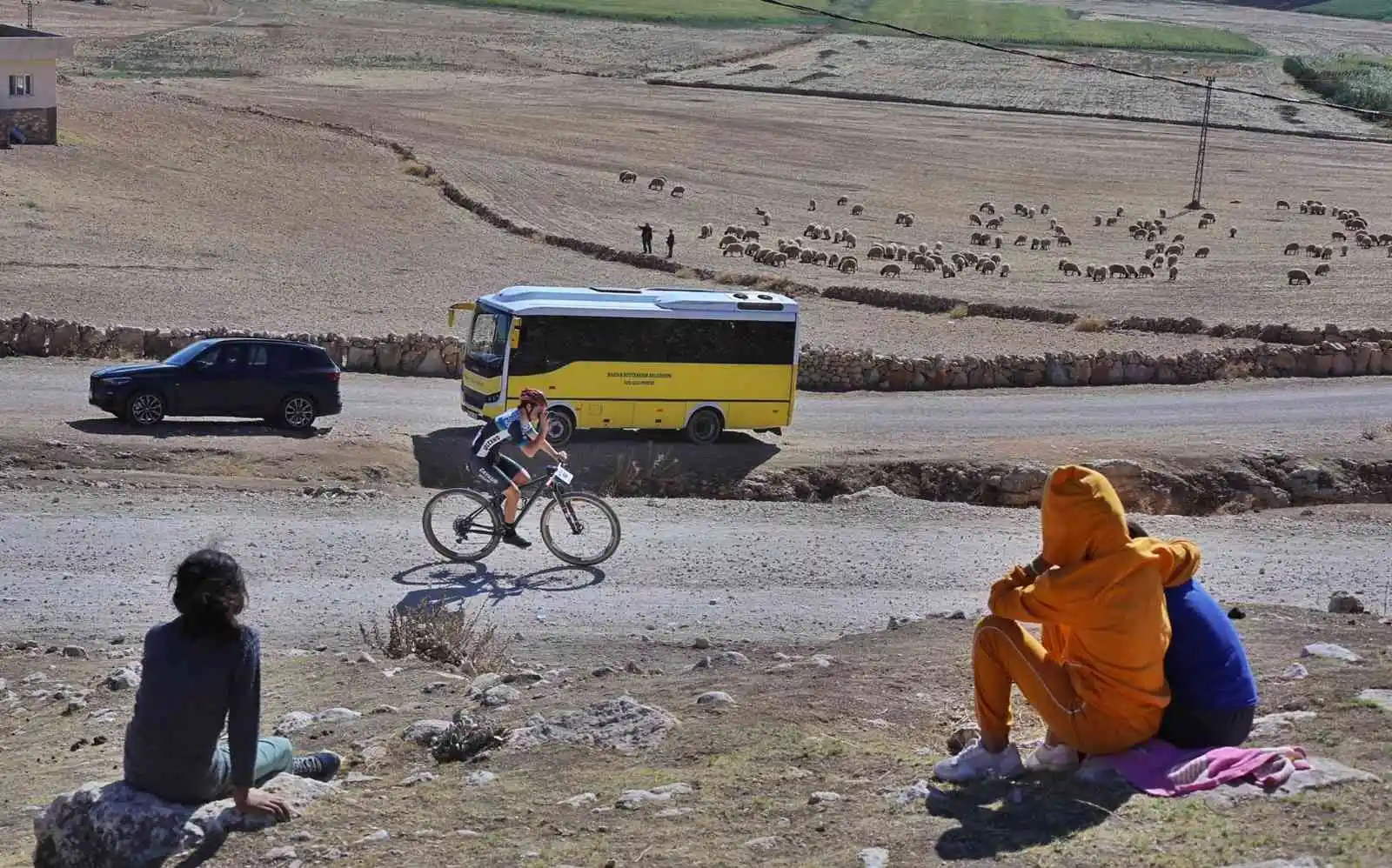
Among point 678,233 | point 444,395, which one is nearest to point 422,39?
point 678,233

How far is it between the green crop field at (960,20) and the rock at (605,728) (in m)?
127

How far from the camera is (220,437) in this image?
871 inches

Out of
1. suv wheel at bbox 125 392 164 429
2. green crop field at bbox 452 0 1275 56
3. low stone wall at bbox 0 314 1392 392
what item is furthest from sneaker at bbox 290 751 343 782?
green crop field at bbox 452 0 1275 56

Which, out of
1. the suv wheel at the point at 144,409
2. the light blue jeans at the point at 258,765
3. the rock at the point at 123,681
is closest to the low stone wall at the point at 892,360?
the suv wheel at the point at 144,409

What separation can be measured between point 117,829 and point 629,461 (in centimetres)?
1643

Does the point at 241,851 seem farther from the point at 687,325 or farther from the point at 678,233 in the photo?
the point at 678,233

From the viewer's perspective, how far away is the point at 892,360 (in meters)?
31.7

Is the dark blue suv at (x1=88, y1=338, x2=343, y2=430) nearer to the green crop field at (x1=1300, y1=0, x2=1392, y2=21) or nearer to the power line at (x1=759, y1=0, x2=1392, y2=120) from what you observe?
the power line at (x1=759, y1=0, x2=1392, y2=120)

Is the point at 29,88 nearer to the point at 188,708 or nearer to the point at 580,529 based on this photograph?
the point at 580,529

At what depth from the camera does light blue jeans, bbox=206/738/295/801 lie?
6758 mm

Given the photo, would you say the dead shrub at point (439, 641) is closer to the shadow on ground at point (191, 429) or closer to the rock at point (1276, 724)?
the rock at point (1276, 724)

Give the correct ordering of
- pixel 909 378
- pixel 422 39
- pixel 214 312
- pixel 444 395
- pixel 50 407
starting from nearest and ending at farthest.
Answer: pixel 50 407
pixel 444 395
pixel 909 378
pixel 214 312
pixel 422 39

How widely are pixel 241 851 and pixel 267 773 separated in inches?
25.0

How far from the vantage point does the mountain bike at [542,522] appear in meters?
15.5
